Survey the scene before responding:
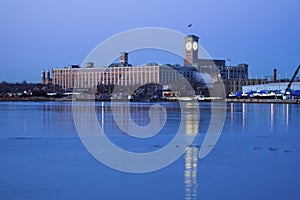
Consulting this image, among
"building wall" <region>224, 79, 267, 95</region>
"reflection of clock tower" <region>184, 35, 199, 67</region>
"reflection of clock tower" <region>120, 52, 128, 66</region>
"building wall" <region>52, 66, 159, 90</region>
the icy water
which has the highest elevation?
"reflection of clock tower" <region>184, 35, 199, 67</region>

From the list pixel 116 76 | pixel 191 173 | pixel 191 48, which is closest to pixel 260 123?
pixel 191 173

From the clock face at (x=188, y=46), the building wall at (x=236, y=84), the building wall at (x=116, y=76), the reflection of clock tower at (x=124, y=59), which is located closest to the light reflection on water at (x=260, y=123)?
the building wall at (x=236, y=84)

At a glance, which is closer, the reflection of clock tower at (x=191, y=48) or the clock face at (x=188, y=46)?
the reflection of clock tower at (x=191, y=48)

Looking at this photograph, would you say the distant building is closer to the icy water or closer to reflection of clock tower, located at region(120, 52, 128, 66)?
reflection of clock tower, located at region(120, 52, 128, 66)

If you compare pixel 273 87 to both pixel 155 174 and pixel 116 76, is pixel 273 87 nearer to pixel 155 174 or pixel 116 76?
pixel 116 76

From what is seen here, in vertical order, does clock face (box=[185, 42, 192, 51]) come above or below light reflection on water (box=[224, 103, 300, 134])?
above

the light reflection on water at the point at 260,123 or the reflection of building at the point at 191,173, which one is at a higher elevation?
the light reflection on water at the point at 260,123

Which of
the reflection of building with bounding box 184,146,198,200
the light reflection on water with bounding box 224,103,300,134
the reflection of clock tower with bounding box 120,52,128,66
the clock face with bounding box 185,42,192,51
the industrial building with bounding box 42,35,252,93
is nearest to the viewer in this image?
the reflection of building with bounding box 184,146,198,200

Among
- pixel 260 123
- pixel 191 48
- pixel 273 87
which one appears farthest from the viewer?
pixel 191 48

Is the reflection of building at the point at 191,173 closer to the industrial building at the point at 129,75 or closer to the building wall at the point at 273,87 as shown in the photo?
the building wall at the point at 273,87

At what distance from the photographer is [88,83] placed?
143 metres

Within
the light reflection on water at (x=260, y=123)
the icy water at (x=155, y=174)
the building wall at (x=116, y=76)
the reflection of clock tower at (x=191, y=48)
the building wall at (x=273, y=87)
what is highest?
the reflection of clock tower at (x=191, y=48)

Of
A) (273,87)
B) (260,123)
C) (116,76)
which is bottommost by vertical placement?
(260,123)

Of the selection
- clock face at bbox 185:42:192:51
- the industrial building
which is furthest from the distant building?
clock face at bbox 185:42:192:51
